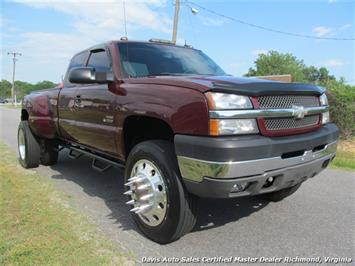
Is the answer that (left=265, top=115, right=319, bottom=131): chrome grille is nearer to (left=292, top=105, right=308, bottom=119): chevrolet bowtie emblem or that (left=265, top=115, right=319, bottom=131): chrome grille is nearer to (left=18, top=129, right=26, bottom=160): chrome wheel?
(left=292, top=105, right=308, bottom=119): chevrolet bowtie emblem

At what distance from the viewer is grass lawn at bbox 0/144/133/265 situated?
2.90 meters

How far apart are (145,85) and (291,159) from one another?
1.44m

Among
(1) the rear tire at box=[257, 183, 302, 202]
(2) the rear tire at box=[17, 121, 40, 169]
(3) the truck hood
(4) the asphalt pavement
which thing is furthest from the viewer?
(2) the rear tire at box=[17, 121, 40, 169]

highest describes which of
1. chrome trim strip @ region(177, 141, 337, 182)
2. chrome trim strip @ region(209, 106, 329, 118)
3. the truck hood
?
the truck hood

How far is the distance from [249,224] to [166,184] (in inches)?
46.2

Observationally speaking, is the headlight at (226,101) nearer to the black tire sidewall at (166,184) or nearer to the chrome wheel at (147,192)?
the black tire sidewall at (166,184)

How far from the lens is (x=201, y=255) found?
9.86ft

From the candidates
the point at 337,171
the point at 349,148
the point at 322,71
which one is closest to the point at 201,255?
the point at 337,171

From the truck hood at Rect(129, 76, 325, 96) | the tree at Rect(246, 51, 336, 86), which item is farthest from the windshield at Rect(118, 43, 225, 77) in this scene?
the tree at Rect(246, 51, 336, 86)

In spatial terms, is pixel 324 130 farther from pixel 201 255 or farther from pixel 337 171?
pixel 337 171

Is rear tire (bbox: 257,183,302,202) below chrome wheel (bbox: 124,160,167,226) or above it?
below

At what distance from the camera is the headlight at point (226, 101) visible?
103 inches

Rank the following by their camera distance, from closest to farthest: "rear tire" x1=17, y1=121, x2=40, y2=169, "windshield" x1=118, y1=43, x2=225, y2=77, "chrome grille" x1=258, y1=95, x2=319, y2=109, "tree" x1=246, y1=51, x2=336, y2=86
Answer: "chrome grille" x1=258, y1=95, x2=319, y2=109
"windshield" x1=118, y1=43, x2=225, y2=77
"rear tire" x1=17, y1=121, x2=40, y2=169
"tree" x1=246, y1=51, x2=336, y2=86

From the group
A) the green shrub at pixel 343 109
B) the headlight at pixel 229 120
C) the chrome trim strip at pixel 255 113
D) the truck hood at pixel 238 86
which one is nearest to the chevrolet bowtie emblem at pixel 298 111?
the chrome trim strip at pixel 255 113
